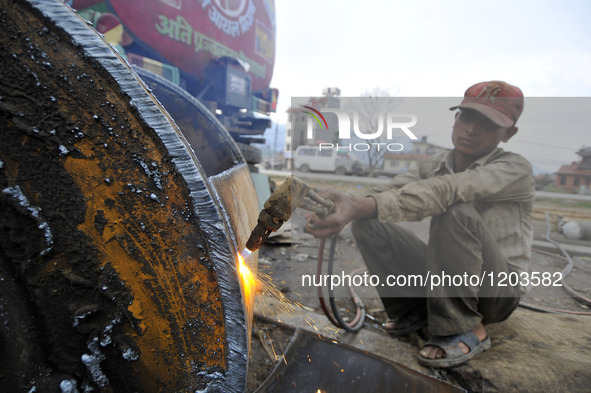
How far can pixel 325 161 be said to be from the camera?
12.4ft

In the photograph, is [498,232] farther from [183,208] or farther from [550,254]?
[550,254]

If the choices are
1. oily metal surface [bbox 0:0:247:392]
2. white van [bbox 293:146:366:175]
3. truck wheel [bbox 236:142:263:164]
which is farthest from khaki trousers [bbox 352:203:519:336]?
truck wheel [bbox 236:142:263:164]

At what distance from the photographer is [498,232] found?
2229mm

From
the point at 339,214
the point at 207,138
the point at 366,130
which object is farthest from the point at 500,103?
the point at 207,138

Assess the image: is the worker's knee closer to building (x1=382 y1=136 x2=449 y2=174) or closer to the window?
building (x1=382 y1=136 x2=449 y2=174)

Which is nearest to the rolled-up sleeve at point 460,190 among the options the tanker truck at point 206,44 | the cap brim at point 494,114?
the cap brim at point 494,114

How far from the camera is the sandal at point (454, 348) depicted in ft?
6.10

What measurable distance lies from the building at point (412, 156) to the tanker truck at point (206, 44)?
2.84 m

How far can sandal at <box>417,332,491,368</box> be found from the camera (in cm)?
186

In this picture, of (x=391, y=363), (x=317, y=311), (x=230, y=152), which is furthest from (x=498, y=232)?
(x=230, y=152)

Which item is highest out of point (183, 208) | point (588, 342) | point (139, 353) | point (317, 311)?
point (183, 208)

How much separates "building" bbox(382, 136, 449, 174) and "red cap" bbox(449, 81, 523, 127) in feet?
1.27

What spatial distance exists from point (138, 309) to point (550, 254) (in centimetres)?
548

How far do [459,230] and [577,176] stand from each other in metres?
2.13
